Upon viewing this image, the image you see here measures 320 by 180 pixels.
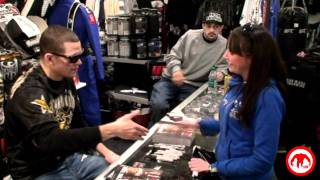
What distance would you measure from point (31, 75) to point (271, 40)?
108cm

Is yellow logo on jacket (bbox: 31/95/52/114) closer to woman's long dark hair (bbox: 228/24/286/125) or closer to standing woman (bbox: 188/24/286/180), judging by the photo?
standing woman (bbox: 188/24/286/180)

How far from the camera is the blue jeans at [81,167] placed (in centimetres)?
192

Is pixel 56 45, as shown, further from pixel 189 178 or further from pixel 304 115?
pixel 304 115

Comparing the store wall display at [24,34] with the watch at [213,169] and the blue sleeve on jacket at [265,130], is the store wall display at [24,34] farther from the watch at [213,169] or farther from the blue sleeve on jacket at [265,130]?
the blue sleeve on jacket at [265,130]

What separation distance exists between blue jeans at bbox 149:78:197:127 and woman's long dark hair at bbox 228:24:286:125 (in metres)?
Result: 1.92

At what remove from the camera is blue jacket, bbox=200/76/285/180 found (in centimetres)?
158

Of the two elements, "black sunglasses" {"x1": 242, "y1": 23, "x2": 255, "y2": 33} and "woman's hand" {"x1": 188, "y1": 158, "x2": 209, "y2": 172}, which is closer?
"black sunglasses" {"x1": 242, "y1": 23, "x2": 255, "y2": 33}

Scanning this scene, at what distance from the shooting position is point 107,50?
15.0ft

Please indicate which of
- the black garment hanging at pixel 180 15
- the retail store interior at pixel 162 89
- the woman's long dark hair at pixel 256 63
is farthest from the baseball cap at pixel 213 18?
the woman's long dark hair at pixel 256 63

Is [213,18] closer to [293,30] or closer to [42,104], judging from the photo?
[293,30]

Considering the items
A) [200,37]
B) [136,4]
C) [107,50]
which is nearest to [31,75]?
[200,37]

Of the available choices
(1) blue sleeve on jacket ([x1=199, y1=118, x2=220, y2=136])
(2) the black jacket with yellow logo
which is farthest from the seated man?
(2) the black jacket with yellow logo

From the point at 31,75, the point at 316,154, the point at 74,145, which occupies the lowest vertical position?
the point at 316,154

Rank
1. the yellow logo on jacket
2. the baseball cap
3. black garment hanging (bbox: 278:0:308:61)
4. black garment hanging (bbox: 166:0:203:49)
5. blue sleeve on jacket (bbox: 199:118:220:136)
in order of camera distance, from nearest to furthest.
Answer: the yellow logo on jacket
blue sleeve on jacket (bbox: 199:118:220:136)
the baseball cap
black garment hanging (bbox: 278:0:308:61)
black garment hanging (bbox: 166:0:203:49)
